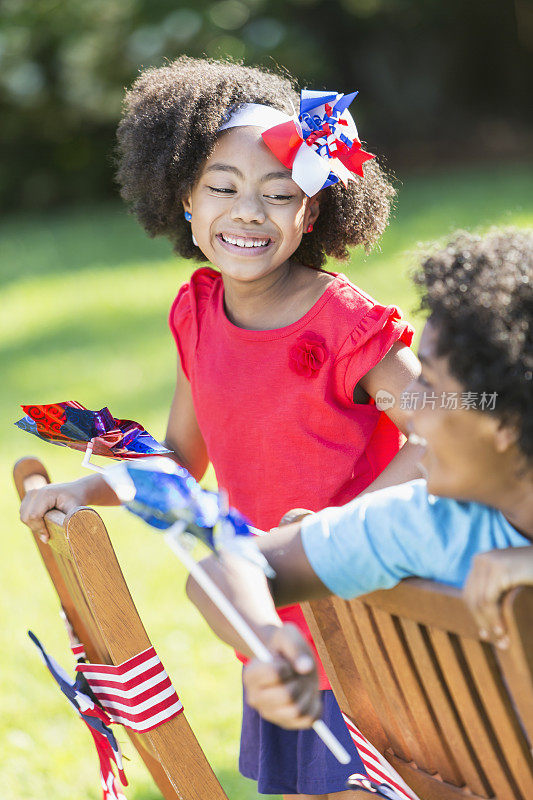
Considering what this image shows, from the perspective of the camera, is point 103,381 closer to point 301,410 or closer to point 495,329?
point 301,410

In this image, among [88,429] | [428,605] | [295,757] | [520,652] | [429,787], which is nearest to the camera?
[520,652]

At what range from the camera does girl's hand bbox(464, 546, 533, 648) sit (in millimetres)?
1211

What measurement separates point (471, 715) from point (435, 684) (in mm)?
63

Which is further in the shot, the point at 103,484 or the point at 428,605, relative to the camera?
the point at 103,484

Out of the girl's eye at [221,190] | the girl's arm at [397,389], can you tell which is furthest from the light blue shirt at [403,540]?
the girl's eye at [221,190]

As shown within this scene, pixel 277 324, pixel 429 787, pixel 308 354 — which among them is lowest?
pixel 429 787

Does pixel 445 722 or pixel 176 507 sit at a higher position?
pixel 176 507

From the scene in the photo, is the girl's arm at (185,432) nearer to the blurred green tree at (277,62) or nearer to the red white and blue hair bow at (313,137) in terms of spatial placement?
the red white and blue hair bow at (313,137)

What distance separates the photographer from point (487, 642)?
127cm

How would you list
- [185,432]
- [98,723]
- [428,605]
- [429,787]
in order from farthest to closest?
[185,432], [98,723], [429,787], [428,605]

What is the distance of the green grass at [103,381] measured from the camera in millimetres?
3123

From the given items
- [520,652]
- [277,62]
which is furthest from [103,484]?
[277,62]

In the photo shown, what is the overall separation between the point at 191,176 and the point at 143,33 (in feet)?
36.2

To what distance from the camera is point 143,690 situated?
1.84 metres
